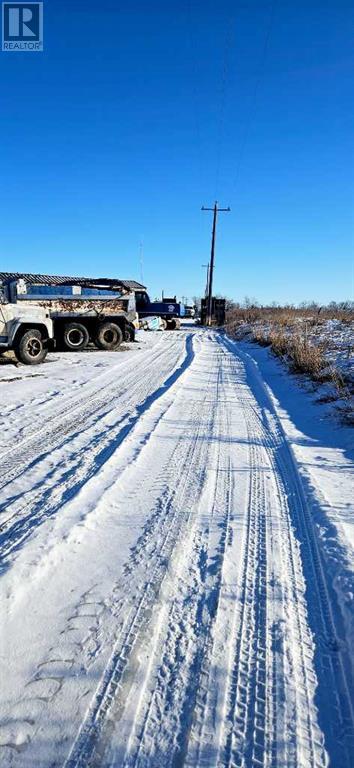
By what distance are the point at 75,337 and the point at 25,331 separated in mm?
3609

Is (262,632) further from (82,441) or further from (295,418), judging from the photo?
(295,418)

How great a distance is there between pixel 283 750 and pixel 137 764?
1.74 ft

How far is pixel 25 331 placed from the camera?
34.3 feet

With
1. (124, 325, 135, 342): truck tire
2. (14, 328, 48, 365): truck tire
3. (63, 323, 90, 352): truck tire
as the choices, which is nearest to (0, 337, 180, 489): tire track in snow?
(14, 328, 48, 365): truck tire

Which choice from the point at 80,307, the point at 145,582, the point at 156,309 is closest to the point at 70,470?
the point at 145,582

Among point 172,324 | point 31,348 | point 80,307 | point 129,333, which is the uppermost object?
point 80,307

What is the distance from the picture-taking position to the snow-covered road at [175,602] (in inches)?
60.2

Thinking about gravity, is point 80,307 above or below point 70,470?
above

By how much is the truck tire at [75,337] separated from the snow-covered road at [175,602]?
372 inches

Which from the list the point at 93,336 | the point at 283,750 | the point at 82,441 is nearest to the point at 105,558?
the point at 283,750

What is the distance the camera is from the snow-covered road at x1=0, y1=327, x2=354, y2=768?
153 centimetres

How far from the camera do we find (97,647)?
187cm

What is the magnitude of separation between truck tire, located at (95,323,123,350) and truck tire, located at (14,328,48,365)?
12.0ft

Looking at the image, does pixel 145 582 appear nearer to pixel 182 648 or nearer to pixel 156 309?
pixel 182 648
